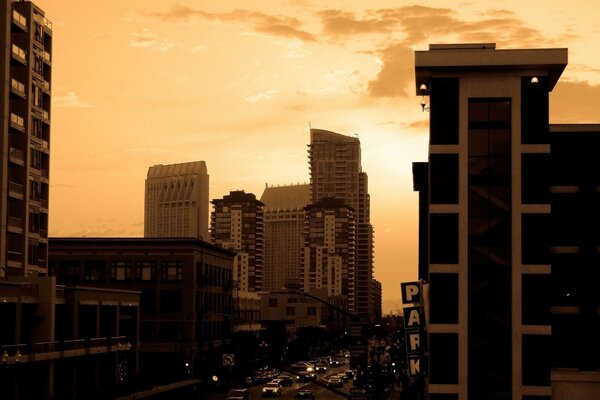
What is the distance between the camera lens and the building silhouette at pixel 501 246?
50.7 meters

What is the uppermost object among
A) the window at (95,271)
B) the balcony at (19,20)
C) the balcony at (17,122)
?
the balcony at (19,20)

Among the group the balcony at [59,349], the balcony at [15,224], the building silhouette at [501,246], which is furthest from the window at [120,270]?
the building silhouette at [501,246]

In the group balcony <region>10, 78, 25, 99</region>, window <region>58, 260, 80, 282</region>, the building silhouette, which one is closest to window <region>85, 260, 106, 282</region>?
window <region>58, 260, 80, 282</region>

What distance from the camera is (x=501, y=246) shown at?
169 ft

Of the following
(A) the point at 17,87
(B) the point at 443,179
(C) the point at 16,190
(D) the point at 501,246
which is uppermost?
(A) the point at 17,87

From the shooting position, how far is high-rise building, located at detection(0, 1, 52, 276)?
89.7 m

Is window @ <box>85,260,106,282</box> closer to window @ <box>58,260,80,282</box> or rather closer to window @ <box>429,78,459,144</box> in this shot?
window @ <box>58,260,80,282</box>

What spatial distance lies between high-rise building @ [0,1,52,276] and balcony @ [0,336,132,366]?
36.0ft

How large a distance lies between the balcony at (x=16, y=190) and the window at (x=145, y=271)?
127ft

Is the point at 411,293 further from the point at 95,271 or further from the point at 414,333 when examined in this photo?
the point at 95,271

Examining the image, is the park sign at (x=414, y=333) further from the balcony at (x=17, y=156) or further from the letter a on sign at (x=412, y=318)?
the balcony at (x=17, y=156)

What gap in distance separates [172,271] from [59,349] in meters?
53.9

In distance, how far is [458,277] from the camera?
169ft

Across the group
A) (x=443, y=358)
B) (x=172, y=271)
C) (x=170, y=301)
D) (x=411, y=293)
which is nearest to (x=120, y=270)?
(x=172, y=271)
